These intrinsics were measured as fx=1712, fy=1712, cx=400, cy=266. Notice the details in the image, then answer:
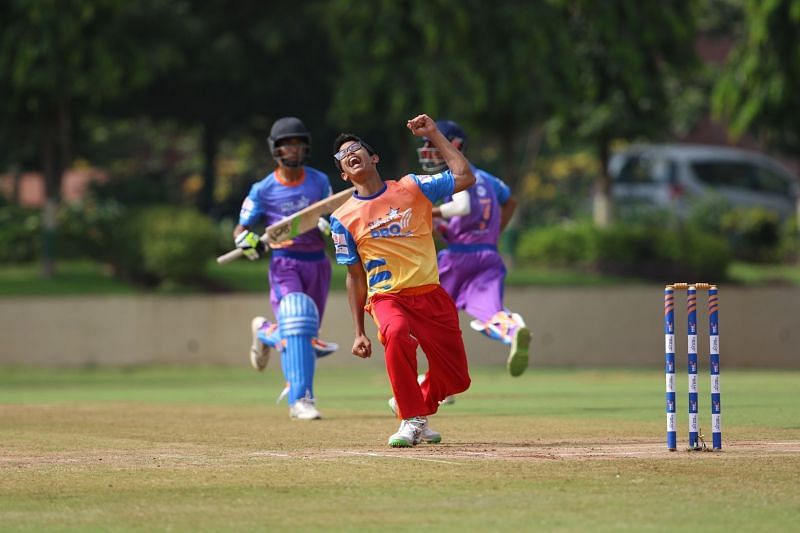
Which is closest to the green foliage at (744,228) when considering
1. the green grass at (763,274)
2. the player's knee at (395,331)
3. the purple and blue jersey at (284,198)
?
the green grass at (763,274)

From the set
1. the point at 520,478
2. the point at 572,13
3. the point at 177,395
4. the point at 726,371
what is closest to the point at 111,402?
the point at 177,395

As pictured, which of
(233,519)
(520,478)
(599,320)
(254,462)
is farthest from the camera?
(599,320)

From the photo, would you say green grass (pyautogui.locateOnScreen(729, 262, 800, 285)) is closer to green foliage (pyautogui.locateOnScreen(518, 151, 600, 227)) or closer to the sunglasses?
green foliage (pyautogui.locateOnScreen(518, 151, 600, 227))

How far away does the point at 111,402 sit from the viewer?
17047mm

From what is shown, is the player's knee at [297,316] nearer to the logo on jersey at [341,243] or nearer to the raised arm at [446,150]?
the logo on jersey at [341,243]

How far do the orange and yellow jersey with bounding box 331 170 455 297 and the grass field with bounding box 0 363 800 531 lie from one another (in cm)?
108

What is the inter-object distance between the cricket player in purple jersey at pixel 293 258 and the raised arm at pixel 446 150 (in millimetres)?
3205

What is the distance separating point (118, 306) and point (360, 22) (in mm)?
6473

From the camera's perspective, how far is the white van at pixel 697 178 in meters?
35.5

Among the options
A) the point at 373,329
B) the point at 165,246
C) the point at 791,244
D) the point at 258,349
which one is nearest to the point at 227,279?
the point at 165,246

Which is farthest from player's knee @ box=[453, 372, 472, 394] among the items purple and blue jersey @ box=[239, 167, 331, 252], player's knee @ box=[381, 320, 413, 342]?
purple and blue jersey @ box=[239, 167, 331, 252]

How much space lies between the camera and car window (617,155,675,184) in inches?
1415

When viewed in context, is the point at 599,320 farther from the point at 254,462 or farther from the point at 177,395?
the point at 254,462

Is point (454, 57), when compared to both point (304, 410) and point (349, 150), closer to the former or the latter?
point (304, 410)
